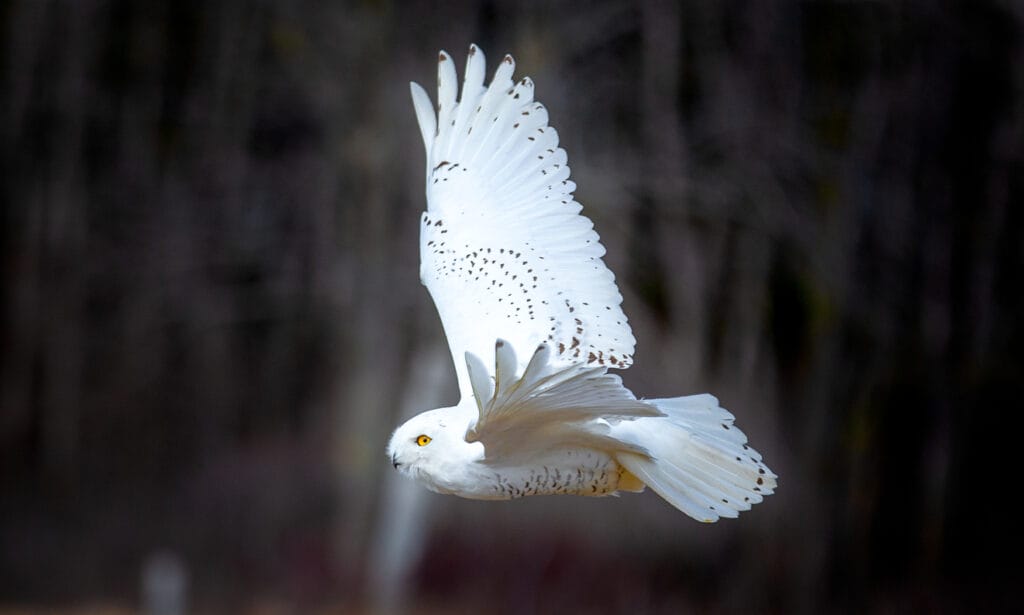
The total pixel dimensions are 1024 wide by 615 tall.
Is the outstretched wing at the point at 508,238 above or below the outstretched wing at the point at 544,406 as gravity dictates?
above

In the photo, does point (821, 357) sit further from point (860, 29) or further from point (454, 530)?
point (454, 530)

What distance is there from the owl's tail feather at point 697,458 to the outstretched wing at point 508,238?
9.7 inches

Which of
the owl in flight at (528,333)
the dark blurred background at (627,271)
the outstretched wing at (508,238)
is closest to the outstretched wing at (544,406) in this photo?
the owl in flight at (528,333)

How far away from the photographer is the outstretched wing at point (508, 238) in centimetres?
324

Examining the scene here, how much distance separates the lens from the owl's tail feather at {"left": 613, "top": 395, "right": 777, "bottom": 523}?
115 inches

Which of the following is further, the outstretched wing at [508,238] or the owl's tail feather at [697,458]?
the outstretched wing at [508,238]

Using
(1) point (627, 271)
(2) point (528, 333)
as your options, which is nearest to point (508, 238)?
(2) point (528, 333)

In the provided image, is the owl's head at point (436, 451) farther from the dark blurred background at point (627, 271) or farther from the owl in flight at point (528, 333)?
the dark blurred background at point (627, 271)

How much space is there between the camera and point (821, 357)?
25.3ft

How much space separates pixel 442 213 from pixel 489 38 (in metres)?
5.44

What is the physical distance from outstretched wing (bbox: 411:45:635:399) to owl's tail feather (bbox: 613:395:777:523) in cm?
25

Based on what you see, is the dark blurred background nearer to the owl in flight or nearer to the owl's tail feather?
the owl in flight

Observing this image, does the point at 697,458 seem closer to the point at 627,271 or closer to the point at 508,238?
the point at 508,238

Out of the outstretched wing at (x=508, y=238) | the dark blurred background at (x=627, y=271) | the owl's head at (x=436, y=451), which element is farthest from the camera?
the dark blurred background at (x=627, y=271)
